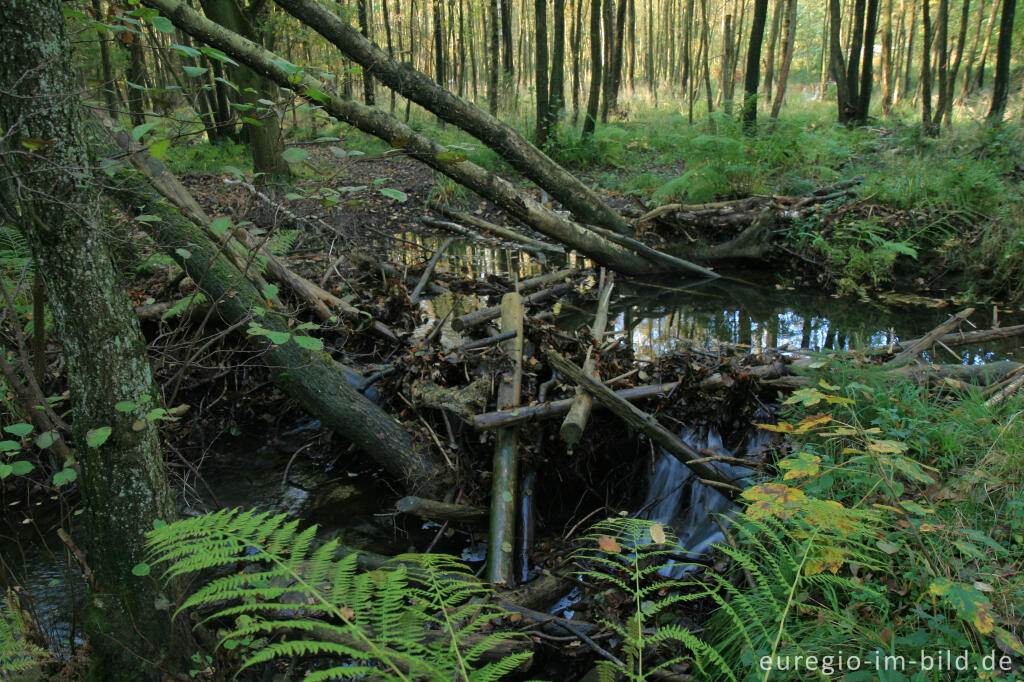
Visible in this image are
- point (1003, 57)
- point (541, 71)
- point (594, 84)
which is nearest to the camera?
point (1003, 57)

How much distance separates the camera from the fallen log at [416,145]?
4477 mm

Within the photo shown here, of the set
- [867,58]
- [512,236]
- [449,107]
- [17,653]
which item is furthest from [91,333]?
[867,58]

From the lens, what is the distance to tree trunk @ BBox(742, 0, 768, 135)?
41.1ft

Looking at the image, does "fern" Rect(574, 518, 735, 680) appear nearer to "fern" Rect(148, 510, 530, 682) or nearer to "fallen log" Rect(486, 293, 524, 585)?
"fern" Rect(148, 510, 530, 682)

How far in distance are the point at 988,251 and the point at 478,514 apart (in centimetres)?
782

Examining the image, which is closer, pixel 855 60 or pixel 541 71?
pixel 541 71

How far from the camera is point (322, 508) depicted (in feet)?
14.8

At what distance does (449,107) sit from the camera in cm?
616

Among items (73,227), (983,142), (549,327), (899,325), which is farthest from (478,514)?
(983,142)

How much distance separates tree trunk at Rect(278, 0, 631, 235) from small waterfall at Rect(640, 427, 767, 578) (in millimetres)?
3932

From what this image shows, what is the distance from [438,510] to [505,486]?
19.2 inches

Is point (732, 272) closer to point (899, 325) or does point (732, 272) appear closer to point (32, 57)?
point (899, 325)

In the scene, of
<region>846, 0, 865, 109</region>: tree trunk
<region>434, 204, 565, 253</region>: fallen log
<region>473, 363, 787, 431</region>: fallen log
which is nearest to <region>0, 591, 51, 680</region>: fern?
<region>473, 363, 787, 431</region>: fallen log

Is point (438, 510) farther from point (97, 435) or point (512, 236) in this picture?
point (512, 236)
